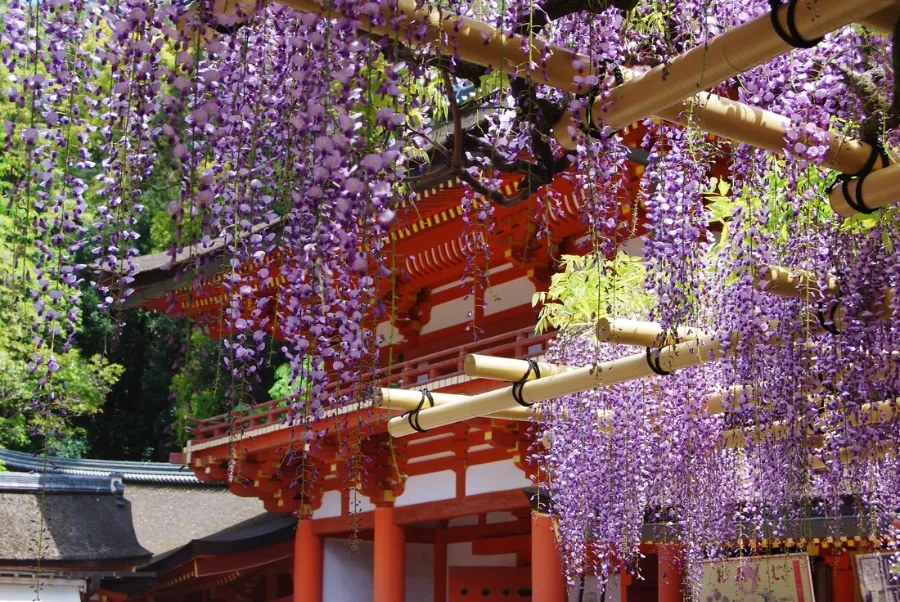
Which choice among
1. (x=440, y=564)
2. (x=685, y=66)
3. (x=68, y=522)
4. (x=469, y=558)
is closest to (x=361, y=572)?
(x=440, y=564)

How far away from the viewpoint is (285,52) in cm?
288

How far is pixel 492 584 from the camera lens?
10453 millimetres

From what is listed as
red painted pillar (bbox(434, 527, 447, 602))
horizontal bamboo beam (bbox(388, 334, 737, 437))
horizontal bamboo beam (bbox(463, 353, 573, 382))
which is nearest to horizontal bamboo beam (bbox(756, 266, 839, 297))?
horizontal bamboo beam (bbox(388, 334, 737, 437))

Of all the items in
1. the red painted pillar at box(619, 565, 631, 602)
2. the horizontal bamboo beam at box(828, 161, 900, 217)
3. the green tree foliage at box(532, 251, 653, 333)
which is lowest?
the red painted pillar at box(619, 565, 631, 602)

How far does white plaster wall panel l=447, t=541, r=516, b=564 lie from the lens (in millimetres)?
10891

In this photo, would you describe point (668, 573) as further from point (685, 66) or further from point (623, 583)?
point (685, 66)

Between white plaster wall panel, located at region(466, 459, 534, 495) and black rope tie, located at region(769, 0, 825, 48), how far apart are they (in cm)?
626

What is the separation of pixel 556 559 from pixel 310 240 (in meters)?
6.03

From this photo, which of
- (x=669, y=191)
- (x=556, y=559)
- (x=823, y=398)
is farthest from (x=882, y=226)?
(x=556, y=559)

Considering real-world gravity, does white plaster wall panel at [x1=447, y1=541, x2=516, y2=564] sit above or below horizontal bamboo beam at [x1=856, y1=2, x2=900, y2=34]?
below

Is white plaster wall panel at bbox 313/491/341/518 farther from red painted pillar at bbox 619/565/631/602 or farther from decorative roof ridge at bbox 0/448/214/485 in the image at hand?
decorative roof ridge at bbox 0/448/214/485

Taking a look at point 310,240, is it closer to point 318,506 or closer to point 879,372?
point 879,372

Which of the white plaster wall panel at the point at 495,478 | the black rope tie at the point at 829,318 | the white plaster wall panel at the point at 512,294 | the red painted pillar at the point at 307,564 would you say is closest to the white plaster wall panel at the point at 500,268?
the white plaster wall panel at the point at 512,294

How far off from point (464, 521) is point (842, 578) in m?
4.10
